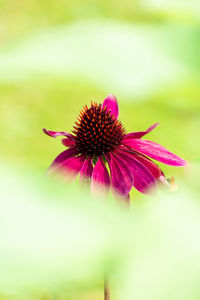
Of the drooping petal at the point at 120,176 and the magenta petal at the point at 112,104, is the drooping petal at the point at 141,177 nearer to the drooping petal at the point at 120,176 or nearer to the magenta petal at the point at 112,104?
the drooping petal at the point at 120,176

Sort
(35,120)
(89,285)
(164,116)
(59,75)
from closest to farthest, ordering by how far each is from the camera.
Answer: (89,285)
(59,75)
(164,116)
(35,120)

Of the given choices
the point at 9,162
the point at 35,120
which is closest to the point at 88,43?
the point at 9,162

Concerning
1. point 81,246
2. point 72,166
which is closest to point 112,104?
point 72,166

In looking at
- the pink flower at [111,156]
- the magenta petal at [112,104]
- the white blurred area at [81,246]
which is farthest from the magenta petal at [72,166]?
the white blurred area at [81,246]

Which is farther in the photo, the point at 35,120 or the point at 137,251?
the point at 35,120

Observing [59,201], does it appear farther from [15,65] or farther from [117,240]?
[15,65]

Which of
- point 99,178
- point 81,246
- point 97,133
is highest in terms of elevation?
point 97,133

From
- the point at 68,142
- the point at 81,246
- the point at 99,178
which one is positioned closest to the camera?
the point at 81,246

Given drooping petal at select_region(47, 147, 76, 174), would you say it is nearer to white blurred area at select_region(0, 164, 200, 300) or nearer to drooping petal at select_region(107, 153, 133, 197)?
drooping petal at select_region(107, 153, 133, 197)

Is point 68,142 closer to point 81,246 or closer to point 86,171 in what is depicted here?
point 86,171
